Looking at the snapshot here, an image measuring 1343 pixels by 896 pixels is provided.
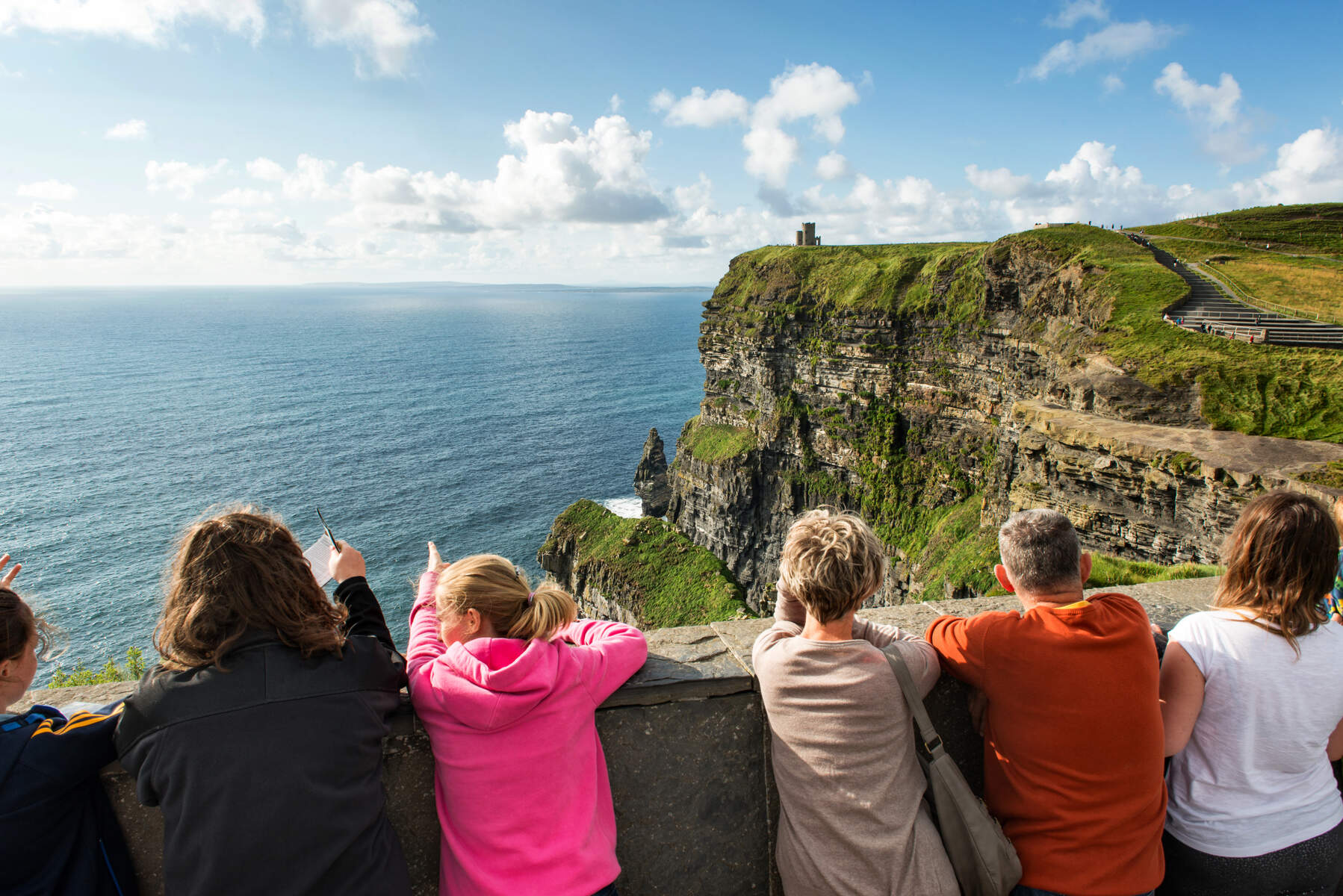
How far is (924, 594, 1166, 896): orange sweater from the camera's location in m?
3.13

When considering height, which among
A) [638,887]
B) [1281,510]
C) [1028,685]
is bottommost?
[638,887]

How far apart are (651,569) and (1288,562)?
99.1 ft

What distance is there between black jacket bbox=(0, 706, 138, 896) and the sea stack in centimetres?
5667

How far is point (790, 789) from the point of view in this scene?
3.36m

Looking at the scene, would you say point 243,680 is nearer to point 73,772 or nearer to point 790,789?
point 73,772

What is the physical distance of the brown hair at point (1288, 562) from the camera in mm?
3207

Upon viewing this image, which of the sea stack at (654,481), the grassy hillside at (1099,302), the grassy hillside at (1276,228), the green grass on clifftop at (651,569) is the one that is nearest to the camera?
the grassy hillside at (1099,302)

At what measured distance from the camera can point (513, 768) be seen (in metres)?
3.06

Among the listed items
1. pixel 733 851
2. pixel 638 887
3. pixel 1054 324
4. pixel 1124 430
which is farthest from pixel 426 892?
pixel 1054 324

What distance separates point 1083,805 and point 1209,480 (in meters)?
20.1

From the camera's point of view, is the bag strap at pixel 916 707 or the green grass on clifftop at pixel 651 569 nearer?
the bag strap at pixel 916 707

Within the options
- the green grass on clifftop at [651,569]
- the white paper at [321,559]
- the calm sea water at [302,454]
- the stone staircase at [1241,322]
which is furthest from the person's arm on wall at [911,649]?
the stone staircase at [1241,322]

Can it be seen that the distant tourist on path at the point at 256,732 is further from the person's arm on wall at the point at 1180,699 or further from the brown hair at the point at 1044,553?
the person's arm on wall at the point at 1180,699

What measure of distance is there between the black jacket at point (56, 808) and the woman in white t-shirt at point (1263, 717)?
4952 millimetres
